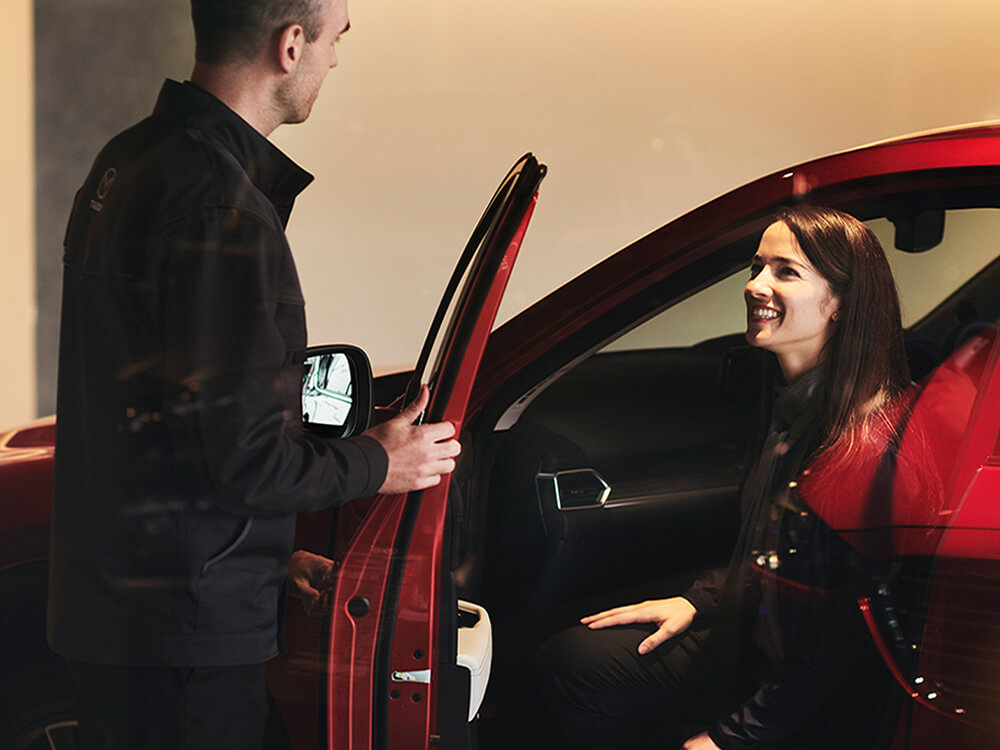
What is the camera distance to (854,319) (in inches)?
45.0

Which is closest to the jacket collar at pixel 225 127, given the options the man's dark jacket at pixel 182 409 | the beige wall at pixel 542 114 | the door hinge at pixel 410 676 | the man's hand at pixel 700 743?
the man's dark jacket at pixel 182 409

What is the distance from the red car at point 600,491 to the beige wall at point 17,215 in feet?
3.08

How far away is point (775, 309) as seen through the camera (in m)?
1.19

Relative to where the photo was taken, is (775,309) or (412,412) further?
(775,309)

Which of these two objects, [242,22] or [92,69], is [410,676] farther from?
[92,69]

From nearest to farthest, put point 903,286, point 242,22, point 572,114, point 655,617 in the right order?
point 242,22, point 903,286, point 655,617, point 572,114

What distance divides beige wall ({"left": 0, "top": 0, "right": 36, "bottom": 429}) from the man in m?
1.52

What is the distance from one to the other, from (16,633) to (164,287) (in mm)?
730

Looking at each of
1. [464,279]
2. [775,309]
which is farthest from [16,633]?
[775,309]

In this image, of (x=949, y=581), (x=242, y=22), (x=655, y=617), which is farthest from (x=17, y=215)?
(x=949, y=581)

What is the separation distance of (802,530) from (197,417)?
802 millimetres

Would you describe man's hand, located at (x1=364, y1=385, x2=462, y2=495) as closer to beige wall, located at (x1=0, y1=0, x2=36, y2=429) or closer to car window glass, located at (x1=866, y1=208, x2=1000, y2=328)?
car window glass, located at (x1=866, y1=208, x2=1000, y2=328)

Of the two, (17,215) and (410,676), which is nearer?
(410,676)

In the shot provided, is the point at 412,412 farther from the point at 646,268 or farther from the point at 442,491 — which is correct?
the point at 646,268
